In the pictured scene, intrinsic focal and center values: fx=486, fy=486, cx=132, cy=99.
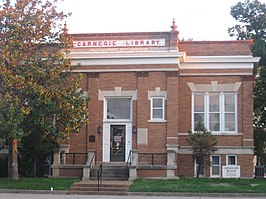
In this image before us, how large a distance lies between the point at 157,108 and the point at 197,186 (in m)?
7.55

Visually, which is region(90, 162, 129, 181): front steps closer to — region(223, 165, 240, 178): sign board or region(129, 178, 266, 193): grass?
region(129, 178, 266, 193): grass

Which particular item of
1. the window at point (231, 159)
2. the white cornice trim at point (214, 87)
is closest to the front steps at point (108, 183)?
the window at point (231, 159)

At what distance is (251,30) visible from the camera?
33344 mm

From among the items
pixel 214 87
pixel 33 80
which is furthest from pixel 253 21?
pixel 33 80

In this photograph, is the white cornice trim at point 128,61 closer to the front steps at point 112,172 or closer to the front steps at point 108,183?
the front steps at point 108,183

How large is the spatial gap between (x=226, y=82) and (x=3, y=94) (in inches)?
534

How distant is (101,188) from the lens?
2294cm

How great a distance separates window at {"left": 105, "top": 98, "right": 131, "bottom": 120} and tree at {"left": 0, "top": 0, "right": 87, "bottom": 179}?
3.88m

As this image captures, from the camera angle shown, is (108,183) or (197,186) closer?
(197,186)

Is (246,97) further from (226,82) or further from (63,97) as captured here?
(63,97)

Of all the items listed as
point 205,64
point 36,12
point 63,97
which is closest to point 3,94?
point 63,97

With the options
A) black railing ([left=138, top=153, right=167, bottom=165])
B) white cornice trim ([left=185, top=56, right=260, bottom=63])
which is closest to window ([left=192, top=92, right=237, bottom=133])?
white cornice trim ([left=185, top=56, right=260, bottom=63])

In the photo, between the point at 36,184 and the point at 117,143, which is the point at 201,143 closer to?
the point at 117,143

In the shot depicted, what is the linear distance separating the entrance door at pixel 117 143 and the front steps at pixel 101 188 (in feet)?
17.2
